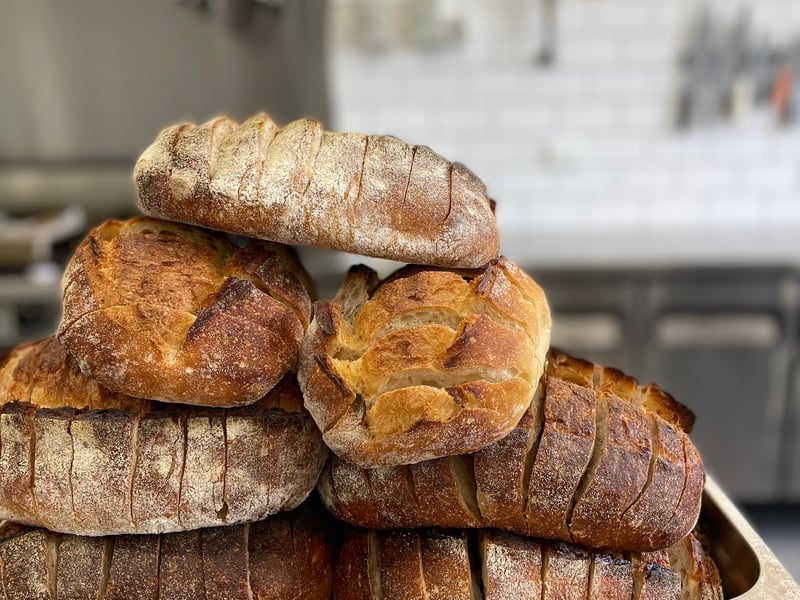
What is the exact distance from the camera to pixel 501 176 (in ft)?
11.8

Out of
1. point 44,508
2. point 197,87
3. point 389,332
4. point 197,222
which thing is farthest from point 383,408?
point 197,87

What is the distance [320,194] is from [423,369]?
260 millimetres

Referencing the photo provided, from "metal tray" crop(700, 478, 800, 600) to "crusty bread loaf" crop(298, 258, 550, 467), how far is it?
44 cm

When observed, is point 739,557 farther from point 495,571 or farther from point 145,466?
point 145,466

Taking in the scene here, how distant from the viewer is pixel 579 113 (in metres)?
3.49

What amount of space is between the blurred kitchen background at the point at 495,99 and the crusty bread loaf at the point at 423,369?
225 cm

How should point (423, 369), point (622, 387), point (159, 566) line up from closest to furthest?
point (423, 369)
point (159, 566)
point (622, 387)

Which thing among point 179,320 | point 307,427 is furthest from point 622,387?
point 179,320

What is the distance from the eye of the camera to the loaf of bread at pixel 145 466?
0.89 m

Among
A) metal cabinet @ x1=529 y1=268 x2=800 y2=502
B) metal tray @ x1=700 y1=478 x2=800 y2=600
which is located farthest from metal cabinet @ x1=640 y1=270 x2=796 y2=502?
Result: metal tray @ x1=700 y1=478 x2=800 y2=600

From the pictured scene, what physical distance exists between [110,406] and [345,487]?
0.34 meters

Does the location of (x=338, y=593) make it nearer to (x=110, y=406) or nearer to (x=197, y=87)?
(x=110, y=406)

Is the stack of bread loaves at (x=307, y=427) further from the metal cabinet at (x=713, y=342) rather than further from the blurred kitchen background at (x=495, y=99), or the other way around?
the blurred kitchen background at (x=495, y=99)

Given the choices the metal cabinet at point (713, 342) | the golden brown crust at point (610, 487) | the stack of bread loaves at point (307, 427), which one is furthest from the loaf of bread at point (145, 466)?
the metal cabinet at point (713, 342)
